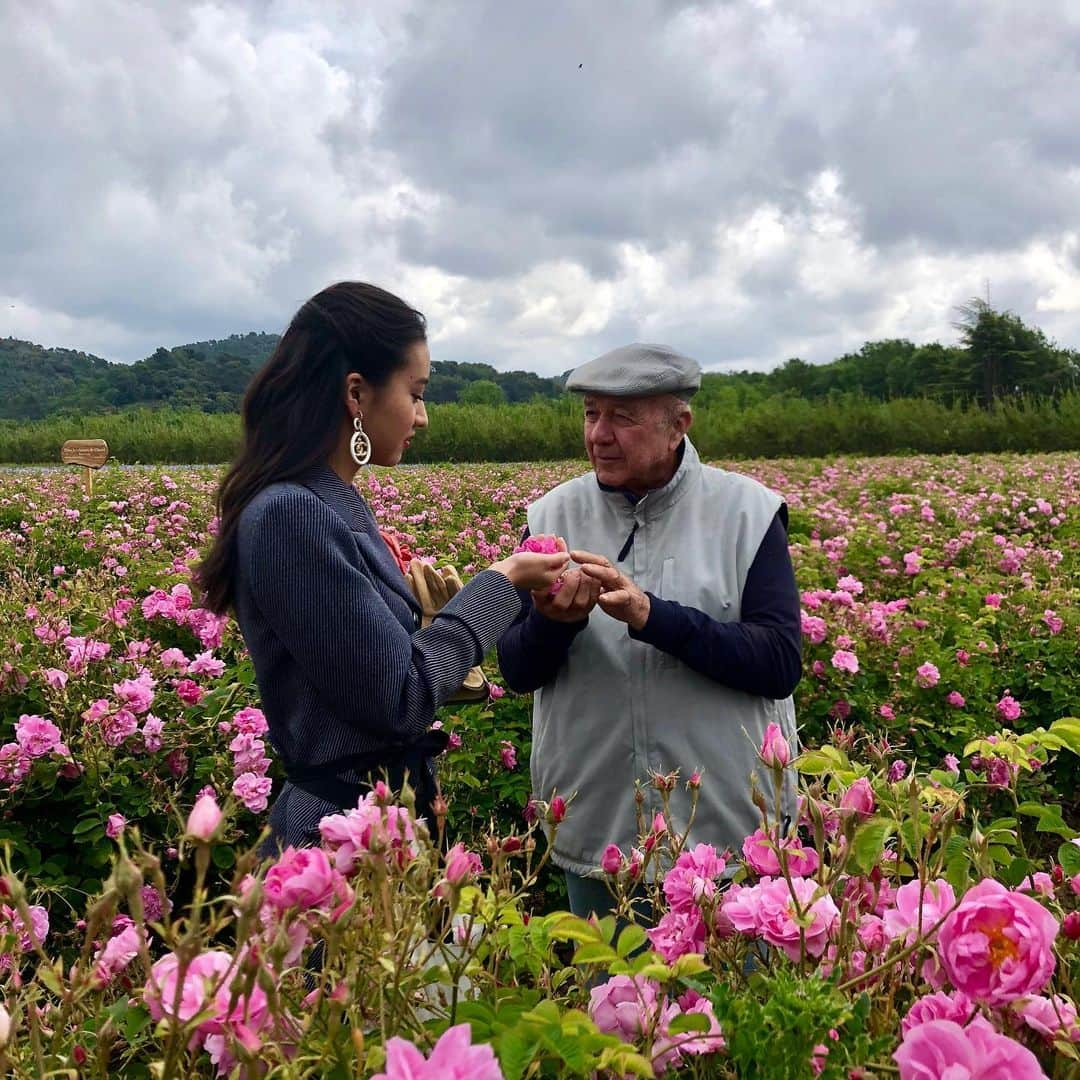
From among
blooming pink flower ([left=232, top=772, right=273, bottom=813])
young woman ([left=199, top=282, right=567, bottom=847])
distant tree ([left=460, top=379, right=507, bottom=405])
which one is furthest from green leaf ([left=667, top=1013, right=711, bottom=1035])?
distant tree ([left=460, top=379, right=507, bottom=405])

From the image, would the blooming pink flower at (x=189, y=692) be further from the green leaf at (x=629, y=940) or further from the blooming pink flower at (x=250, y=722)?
the green leaf at (x=629, y=940)

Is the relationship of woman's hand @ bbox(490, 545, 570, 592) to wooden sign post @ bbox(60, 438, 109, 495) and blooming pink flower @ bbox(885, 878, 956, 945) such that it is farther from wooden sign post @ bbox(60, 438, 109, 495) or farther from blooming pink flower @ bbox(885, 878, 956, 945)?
wooden sign post @ bbox(60, 438, 109, 495)

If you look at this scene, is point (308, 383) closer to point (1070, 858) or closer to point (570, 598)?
point (570, 598)

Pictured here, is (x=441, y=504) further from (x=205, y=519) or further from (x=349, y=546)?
(x=349, y=546)

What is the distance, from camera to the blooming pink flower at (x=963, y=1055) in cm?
70

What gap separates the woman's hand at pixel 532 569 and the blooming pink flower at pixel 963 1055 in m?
1.18

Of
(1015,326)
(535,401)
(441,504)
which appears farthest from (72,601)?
(1015,326)

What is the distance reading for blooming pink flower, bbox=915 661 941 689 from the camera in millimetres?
3799

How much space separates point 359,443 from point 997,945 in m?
1.39

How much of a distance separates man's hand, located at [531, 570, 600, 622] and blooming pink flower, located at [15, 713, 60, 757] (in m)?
1.54

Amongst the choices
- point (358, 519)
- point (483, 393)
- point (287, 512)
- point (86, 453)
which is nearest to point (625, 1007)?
point (287, 512)

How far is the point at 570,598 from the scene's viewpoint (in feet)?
6.24

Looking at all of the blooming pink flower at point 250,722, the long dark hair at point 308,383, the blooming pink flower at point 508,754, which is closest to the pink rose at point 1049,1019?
the long dark hair at point 308,383

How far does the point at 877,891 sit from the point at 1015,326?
45.3m
